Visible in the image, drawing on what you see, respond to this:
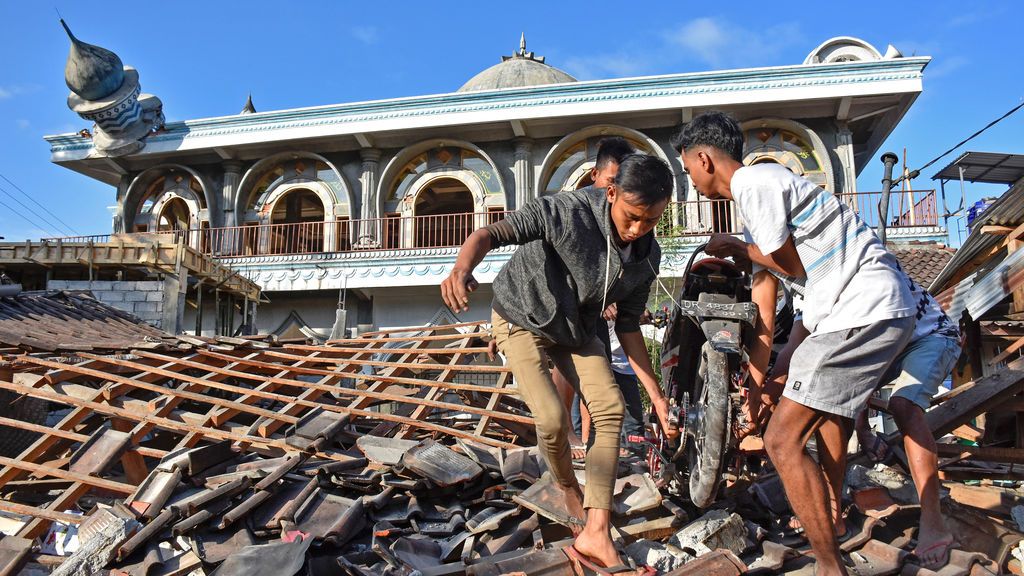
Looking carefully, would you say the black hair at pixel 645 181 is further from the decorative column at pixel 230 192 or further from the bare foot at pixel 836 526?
the decorative column at pixel 230 192

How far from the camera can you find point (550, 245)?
2730 millimetres

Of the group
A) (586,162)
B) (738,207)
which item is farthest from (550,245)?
(586,162)

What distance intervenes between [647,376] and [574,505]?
0.61 m

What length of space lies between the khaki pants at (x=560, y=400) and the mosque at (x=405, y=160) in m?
9.61

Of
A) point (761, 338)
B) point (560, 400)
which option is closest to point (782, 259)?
point (761, 338)

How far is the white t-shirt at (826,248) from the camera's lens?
221cm

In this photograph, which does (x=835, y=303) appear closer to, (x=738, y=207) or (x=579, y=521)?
(x=738, y=207)

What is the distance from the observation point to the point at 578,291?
274 centimetres

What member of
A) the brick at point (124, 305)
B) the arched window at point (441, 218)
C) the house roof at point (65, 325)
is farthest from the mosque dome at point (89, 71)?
the house roof at point (65, 325)

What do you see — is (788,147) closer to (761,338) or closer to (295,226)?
(295,226)

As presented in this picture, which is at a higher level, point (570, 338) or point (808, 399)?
point (570, 338)

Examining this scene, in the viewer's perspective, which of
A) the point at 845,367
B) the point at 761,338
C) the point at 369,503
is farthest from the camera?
the point at 369,503

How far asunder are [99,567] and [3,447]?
294 centimetres

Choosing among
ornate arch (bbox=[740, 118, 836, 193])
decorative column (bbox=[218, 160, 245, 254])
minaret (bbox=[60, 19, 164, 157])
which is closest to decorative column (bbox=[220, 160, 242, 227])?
decorative column (bbox=[218, 160, 245, 254])
